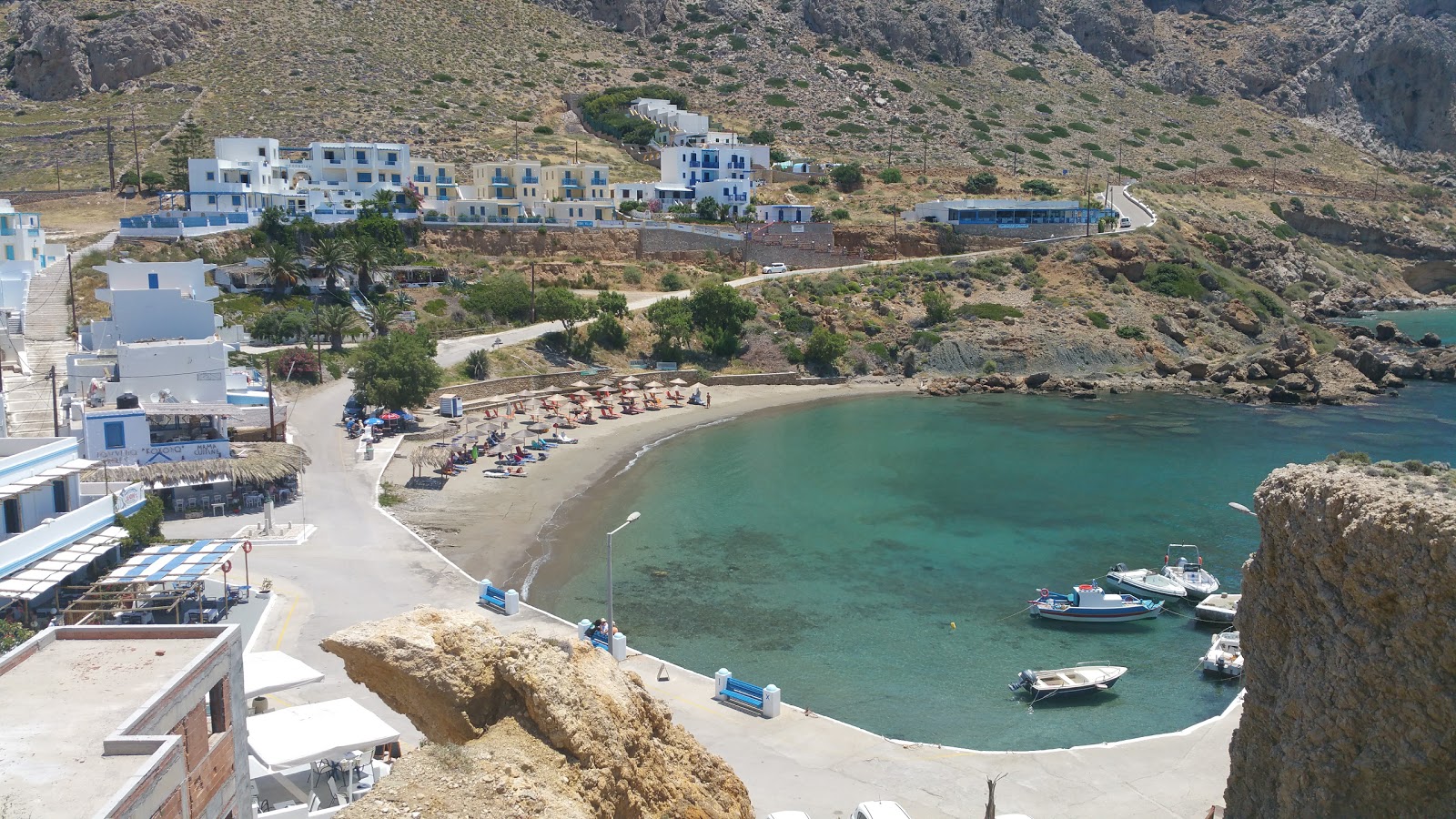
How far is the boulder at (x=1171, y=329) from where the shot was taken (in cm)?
6938

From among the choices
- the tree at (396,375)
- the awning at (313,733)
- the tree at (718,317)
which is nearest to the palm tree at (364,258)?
the tree at (396,375)

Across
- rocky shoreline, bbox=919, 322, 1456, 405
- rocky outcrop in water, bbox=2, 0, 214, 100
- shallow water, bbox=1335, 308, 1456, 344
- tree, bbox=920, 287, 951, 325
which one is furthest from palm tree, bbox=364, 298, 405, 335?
shallow water, bbox=1335, 308, 1456, 344

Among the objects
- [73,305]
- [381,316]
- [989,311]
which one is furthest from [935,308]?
[73,305]

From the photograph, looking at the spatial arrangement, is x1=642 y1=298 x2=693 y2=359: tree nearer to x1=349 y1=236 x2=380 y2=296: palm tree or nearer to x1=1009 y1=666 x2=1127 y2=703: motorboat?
x1=349 y1=236 x2=380 y2=296: palm tree

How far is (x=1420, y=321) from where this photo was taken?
285ft

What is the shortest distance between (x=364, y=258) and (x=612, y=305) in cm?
1231

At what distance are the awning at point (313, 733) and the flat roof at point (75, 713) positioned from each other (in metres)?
3.28

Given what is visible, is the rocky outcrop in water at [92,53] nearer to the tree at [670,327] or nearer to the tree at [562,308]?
the tree at [562,308]

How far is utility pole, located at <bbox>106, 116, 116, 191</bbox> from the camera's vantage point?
73938mm

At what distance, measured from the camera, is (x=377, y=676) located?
10766mm

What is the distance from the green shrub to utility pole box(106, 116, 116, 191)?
170ft

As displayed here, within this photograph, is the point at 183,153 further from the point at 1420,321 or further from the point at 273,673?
the point at 1420,321

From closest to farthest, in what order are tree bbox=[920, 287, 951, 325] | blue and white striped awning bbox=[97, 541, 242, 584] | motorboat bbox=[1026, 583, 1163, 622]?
blue and white striped awning bbox=[97, 541, 242, 584] → motorboat bbox=[1026, 583, 1163, 622] → tree bbox=[920, 287, 951, 325]

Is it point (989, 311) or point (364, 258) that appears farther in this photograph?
point (989, 311)
